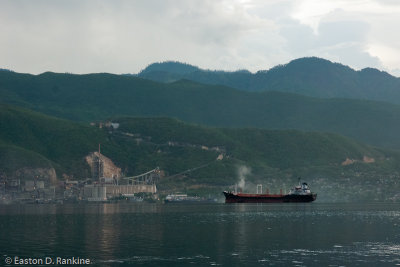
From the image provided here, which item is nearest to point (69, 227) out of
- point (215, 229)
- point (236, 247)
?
point (215, 229)

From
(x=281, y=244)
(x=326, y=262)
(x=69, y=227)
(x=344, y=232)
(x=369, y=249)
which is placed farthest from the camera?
(x=69, y=227)

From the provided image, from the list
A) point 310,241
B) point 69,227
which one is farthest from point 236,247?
point 69,227

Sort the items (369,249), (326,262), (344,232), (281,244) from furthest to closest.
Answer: (344,232) < (281,244) < (369,249) < (326,262)

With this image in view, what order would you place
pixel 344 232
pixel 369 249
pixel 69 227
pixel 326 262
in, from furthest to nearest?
1. pixel 69 227
2. pixel 344 232
3. pixel 369 249
4. pixel 326 262

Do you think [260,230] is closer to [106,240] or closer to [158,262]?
[106,240]

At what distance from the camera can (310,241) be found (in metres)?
127

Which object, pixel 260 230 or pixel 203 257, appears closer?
pixel 203 257

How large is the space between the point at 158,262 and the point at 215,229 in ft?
188

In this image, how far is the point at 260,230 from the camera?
150125 millimetres

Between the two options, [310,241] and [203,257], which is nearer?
[203,257]

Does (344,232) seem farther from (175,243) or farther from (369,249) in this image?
(175,243)

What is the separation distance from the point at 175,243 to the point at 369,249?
35397 millimetres

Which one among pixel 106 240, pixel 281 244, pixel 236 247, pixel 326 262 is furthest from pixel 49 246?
pixel 326 262

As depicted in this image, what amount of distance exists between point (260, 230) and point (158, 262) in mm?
55605
